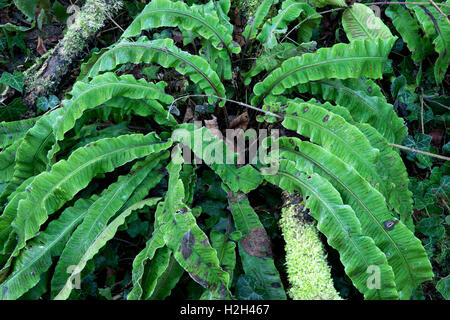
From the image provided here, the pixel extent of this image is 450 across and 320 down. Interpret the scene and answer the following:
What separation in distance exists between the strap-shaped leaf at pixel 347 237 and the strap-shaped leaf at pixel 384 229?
0.39 feet

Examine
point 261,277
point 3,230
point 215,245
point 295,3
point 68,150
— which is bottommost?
point 261,277

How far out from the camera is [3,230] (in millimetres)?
2072

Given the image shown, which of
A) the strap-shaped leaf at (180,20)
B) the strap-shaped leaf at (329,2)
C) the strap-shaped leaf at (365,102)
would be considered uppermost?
the strap-shaped leaf at (329,2)

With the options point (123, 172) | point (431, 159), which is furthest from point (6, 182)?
point (431, 159)

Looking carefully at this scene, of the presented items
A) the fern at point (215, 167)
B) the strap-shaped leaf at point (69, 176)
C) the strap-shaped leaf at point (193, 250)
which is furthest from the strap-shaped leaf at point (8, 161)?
the strap-shaped leaf at point (193, 250)

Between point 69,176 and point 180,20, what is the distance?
130cm

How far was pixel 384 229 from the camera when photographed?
1.89 metres

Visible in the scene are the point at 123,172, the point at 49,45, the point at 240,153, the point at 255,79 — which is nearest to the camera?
the point at 240,153

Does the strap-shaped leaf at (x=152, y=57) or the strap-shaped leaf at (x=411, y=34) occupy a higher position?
the strap-shaped leaf at (x=411, y=34)

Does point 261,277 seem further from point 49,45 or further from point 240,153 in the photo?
point 49,45

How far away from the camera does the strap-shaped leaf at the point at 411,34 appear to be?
272 centimetres

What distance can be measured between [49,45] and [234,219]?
254 cm

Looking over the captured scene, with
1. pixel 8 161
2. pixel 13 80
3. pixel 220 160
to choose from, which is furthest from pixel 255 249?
pixel 13 80

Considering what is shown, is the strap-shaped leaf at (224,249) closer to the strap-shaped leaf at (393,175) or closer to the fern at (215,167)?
the fern at (215,167)
